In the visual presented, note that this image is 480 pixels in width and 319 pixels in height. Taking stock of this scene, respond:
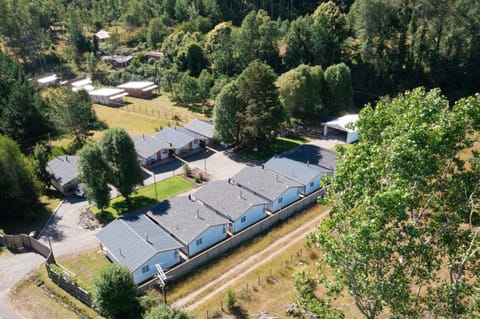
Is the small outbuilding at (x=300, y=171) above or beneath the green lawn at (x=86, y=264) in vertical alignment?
above

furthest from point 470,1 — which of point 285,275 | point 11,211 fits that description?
point 11,211

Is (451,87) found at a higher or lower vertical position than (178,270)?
higher

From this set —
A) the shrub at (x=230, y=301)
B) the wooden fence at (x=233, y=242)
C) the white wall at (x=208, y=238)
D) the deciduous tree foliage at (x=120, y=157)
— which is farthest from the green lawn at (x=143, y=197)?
the shrub at (x=230, y=301)

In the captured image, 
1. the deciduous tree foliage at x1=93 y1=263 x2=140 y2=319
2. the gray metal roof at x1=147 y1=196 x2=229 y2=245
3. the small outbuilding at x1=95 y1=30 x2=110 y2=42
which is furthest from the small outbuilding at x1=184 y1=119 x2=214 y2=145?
the small outbuilding at x1=95 y1=30 x2=110 y2=42

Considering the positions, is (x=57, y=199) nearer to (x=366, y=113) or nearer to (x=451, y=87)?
(x=366, y=113)

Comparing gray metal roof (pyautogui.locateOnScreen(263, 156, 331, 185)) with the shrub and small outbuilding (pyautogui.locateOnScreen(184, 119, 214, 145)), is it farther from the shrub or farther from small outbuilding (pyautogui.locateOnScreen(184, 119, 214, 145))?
the shrub

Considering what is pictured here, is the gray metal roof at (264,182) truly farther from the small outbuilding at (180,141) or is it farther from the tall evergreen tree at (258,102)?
the small outbuilding at (180,141)
